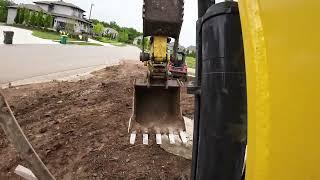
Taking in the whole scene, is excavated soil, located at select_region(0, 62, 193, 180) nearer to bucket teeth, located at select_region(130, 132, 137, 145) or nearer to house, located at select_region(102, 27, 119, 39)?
bucket teeth, located at select_region(130, 132, 137, 145)

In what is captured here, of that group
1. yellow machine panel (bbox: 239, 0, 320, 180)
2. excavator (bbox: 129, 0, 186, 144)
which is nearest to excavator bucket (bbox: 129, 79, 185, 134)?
excavator (bbox: 129, 0, 186, 144)

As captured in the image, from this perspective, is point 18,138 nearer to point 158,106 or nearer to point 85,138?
point 85,138

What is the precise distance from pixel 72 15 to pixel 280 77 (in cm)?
10149

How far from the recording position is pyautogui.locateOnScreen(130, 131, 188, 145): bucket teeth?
681 centimetres

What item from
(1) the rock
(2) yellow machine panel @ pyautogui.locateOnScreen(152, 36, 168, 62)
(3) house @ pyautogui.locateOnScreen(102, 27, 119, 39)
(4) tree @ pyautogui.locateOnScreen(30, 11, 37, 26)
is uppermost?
(3) house @ pyautogui.locateOnScreen(102, 27, 119, 39)

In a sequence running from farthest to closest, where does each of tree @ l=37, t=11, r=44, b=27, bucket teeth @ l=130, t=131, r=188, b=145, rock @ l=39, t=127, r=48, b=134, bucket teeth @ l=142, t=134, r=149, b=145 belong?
tree @ l=37, t=11, r=44, b=27
rock @ l=39, t=127, r=48, b=134
bucket teeth @ l=130, t=131, r=188, b=145
bucket teeth @ l=142, t=134, r=149, b=145

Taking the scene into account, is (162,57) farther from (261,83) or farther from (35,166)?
(261,83)

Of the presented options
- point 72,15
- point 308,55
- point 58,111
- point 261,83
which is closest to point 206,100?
point 261,83

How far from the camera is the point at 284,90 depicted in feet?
3.33

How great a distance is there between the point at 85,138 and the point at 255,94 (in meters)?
6.16

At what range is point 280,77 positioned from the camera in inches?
40.5

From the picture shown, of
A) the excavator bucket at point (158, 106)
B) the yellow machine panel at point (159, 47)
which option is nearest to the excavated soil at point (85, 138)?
the excavator bucket at point (158, 106)

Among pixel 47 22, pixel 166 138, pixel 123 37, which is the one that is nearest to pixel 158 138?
pixel 166 138

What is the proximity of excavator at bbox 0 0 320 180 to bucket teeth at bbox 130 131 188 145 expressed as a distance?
4166 mm
